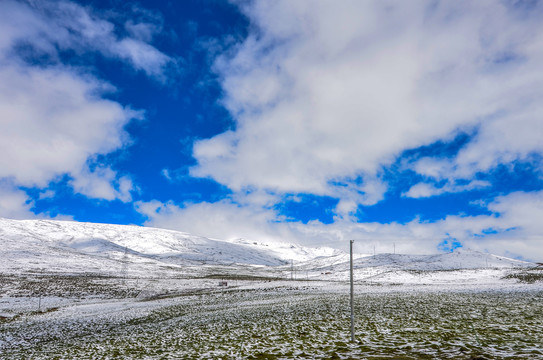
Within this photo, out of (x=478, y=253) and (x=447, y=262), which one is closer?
(x=447, y=262)

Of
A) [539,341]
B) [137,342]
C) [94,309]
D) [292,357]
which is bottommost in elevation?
[94,309]

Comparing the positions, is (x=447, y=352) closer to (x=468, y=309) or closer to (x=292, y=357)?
(x=292, y=357)

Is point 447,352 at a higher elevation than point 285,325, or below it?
higher

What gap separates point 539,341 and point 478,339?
8.20 feet

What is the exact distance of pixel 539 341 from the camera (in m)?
14.0

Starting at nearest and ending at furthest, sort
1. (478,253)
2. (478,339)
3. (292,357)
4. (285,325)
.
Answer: (292,357), (478,339), (285,325), (478,253)

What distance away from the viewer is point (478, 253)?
187m

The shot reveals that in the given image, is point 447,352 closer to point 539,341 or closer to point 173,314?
point 539,341

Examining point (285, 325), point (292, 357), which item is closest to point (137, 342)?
point (285, 325)

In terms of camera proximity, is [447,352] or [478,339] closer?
[447,352]

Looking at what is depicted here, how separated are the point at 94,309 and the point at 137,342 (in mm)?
29637

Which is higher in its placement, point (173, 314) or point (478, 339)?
point (478, 339)

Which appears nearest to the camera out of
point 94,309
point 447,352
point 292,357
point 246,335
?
point 447,352

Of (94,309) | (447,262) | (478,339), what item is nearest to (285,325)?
(478,339)
